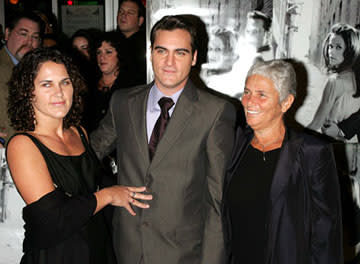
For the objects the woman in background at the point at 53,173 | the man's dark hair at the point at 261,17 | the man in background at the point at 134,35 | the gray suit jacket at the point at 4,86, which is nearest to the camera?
the woman in background at the point at 53,173

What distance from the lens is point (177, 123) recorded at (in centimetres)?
179

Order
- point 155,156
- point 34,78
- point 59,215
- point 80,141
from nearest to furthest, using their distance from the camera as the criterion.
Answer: point 59,215 < point 34,78 < point 155,156 < point 80,141

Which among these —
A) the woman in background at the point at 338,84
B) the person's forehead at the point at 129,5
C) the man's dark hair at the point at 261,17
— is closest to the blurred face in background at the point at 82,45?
the person's forehead at the point at 129,5

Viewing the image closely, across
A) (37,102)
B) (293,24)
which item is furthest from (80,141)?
(293,24)

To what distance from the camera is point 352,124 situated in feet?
11.7

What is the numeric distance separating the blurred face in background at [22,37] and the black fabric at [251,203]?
216 centimetres

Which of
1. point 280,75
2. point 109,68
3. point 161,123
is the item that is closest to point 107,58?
point 109,68

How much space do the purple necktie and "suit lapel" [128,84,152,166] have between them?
34 millimetres

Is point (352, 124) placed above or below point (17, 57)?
below

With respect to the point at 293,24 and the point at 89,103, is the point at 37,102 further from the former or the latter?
the point at 293,24

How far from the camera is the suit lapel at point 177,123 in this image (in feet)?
5.75

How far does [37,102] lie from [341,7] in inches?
117

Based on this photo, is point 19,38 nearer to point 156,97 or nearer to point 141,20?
point 141,20

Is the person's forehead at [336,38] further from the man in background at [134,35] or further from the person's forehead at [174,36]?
the person's forehead at [174,36]
